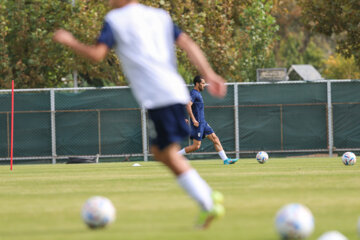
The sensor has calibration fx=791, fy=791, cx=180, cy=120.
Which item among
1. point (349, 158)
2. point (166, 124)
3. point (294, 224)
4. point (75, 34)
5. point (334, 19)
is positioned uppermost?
point (334, 19)

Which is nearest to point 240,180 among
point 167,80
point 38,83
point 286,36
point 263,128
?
point 167,80

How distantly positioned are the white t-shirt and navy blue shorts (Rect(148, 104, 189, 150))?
0.20ft

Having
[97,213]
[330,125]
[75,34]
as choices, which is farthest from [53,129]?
[97,213]

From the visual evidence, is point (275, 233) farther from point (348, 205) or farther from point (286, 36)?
point (286, 36)

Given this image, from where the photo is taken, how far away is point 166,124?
24.4 ft

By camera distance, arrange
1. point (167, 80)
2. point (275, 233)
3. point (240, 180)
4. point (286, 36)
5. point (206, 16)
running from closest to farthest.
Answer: point (275, 233) → point (167, 80) → point (240, 180) → point (206, 16) → point (286, 36)

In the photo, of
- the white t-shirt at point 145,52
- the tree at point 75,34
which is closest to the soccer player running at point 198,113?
the tree at point 75,34

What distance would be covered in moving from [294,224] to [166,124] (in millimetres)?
1710

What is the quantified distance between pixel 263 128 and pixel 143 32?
63.5 feet

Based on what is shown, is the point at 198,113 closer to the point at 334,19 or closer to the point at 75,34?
the point at 334,19

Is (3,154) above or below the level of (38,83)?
below

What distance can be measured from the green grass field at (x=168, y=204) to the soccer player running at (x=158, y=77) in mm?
514

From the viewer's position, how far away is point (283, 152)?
26641 mm

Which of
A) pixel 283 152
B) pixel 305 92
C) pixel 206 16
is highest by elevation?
pixel 206 16
